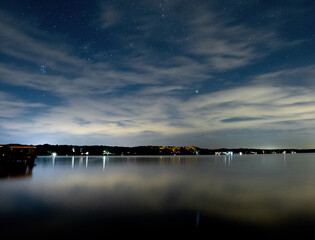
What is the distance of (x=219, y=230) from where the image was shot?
12086 mm

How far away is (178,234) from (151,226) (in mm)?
1919

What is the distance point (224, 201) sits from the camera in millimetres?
19750

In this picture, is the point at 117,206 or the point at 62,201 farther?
the point at 62,201

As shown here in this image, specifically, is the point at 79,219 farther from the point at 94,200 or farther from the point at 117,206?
the point at 94,200

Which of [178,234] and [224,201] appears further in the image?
[224,201]

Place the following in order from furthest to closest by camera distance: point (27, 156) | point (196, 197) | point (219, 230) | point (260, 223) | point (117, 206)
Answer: point (27, 156), point (196, 197), point (117, 206), point (260, 223), point (219, 230)

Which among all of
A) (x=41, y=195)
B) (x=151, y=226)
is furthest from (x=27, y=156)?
(x=151, y=226)

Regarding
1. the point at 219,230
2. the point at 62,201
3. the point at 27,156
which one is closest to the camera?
the point at 219,230

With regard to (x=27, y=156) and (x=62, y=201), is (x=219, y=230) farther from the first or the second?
(x=27, y=156)

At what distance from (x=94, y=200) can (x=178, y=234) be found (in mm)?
10713

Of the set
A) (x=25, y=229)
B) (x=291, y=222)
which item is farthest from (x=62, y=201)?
(x=291, y=222)

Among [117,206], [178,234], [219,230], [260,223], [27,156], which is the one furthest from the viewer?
[27,156]

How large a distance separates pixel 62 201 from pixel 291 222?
15782 millimetres

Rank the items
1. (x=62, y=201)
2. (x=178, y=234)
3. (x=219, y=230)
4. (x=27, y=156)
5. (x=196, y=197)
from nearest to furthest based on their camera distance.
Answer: (x=178, y=234) → (x=219, y=230) → (x=62, y=201) → (x=196, y=197) → (x=27, y=156)
